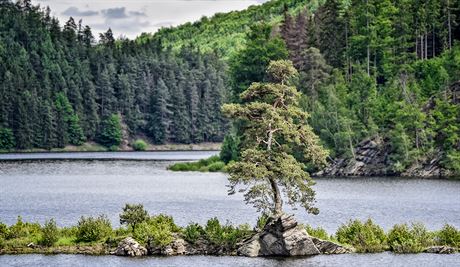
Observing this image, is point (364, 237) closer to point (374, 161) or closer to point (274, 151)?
point (274, 151)

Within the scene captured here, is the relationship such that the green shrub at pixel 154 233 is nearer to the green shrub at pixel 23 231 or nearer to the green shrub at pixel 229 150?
the green shrub at pixel 23 231

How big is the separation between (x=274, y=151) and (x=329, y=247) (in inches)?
286

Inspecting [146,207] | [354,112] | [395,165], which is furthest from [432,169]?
[146,207]

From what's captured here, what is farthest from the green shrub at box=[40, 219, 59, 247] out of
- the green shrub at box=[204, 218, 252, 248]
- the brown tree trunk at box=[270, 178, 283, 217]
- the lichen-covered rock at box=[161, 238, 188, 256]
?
the brown tree trunk at box=[270, 178, 283, 217]

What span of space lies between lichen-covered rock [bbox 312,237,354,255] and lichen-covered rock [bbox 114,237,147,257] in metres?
10.8

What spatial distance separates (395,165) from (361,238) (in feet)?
211

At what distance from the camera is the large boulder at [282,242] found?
53156 millimetres

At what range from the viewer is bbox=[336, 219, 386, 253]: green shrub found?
54.7 meters

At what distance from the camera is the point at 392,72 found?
5404 inches

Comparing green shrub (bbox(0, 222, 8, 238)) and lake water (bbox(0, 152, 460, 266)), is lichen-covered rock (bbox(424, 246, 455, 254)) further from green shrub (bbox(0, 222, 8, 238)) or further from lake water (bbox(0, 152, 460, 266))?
green shrub (bbox(0, 222, 8, 238))

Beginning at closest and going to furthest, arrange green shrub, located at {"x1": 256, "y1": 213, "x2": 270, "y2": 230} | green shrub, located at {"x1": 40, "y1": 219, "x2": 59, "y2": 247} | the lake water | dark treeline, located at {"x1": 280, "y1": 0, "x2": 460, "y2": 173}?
the lake water < green shrub, located at {"x1": 40, "y1": 219, "x2": 59, "y2": 247} < green shrub, located at {"x1": 256, "y1": 213, "x2": 270, "y2": 230} < dark treeline, located at {"x1": 280, "y1": 0, "x2": 460, "y2": 173}

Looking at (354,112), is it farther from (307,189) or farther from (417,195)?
(307,189)

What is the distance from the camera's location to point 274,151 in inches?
2231

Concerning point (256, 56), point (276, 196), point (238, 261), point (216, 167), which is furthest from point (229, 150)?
point (238, 261)
